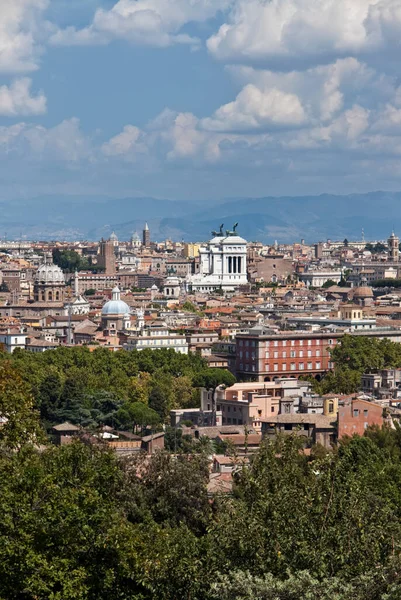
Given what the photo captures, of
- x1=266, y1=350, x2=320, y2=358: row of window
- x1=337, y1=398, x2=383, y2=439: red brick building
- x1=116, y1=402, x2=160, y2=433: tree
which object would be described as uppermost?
x1=266, y1=350, x2=320, y2=358: row of window

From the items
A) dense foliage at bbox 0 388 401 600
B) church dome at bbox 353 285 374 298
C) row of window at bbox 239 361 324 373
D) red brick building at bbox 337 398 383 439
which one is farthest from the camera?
church dome at bbox 353 285 374 298

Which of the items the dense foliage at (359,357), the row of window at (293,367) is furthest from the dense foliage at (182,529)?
the row of window at (293,367)

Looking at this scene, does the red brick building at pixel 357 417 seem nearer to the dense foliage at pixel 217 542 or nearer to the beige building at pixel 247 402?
the beige building at pixel 247 402

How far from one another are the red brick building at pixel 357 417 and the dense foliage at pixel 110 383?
21.8 feet

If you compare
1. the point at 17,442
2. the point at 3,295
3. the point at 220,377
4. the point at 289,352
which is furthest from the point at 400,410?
the point at 3,295

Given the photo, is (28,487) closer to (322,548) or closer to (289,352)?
(322,548)

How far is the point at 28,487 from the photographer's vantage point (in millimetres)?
Answer: 22359

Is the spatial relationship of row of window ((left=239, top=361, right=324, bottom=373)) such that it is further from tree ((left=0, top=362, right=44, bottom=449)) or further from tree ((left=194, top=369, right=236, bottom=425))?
tree ((left=0, top=362, right=44, bottom=449))

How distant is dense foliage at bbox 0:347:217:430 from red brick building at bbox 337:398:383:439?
664 cm

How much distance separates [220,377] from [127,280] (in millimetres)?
90885

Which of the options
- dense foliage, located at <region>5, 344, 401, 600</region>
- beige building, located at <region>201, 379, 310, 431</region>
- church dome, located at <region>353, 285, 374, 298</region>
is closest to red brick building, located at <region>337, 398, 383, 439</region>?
beige building, located at <region>201, 379, 310, 431</region>

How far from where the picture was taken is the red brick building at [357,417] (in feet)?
141

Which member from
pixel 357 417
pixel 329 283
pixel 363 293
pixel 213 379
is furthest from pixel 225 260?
pixel 357 417

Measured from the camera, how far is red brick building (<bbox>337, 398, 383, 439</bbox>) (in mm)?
43094
